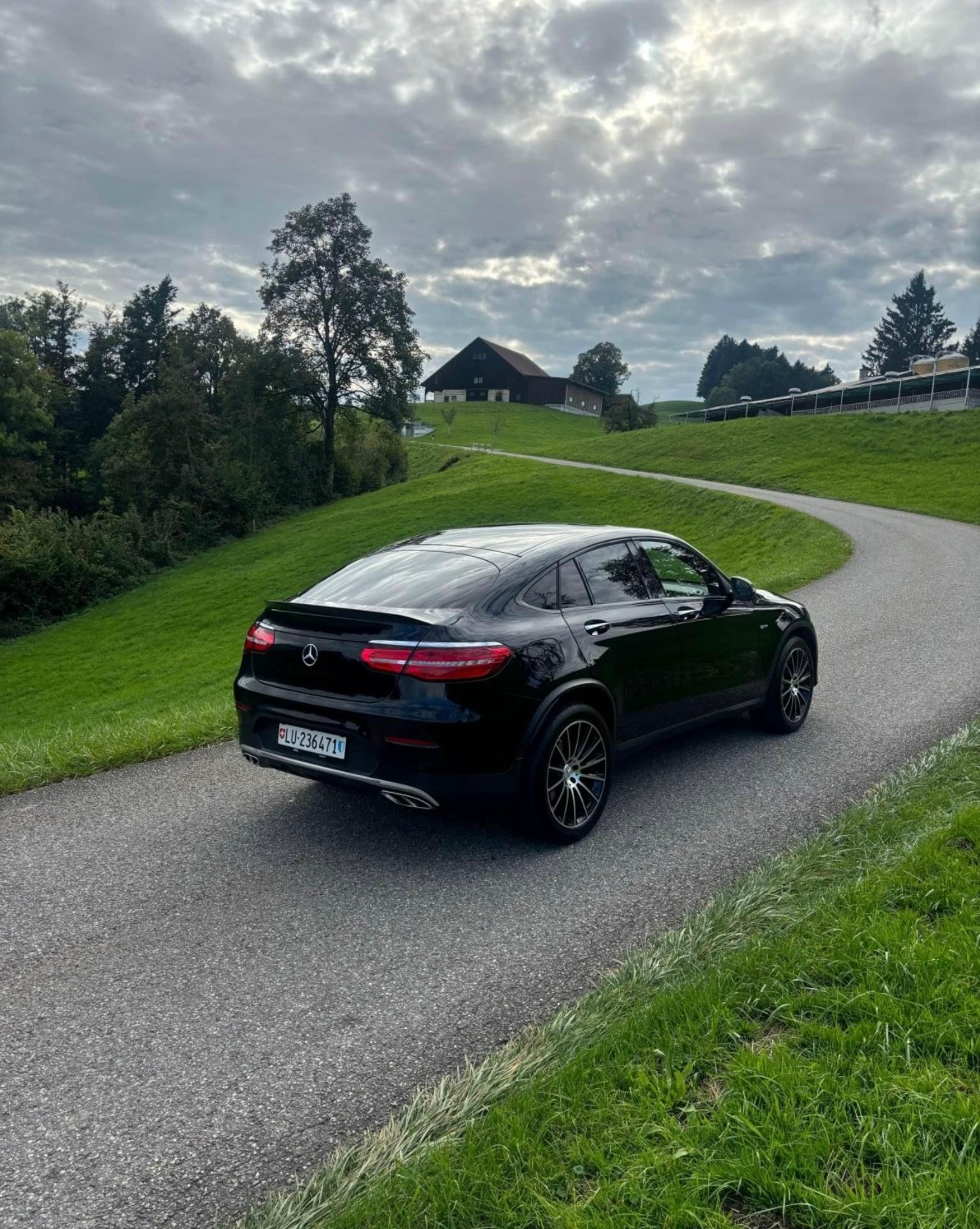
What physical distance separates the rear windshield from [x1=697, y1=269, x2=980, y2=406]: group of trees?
11875cm

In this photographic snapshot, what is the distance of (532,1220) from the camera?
2.17 m

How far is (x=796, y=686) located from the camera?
690 cm

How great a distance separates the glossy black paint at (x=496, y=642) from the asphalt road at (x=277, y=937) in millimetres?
479

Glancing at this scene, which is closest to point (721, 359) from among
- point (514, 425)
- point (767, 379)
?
point (767, 379)

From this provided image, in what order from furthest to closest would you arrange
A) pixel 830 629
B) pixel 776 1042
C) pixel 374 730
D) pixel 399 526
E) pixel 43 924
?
pixel 399 526 < pixel 830 629 < pixel 374 730 < pixel 43 924 < pixel 776 1042

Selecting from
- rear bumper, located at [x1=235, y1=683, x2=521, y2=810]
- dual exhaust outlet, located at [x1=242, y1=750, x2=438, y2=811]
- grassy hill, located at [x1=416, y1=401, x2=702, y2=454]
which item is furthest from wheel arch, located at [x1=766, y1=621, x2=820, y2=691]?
grassy hill, located at [x1=416, y1=401, x2=702, y2=454]

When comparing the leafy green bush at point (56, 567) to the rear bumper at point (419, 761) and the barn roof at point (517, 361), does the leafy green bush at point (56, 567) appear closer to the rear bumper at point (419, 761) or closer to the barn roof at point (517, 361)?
the rear bumper at point (419, 761)

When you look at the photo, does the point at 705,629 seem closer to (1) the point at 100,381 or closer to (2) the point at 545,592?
(2) the point at 545,592

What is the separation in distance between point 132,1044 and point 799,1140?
2146 millimetres

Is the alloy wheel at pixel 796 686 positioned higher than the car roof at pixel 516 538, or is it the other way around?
the car roof at pixel 516 538

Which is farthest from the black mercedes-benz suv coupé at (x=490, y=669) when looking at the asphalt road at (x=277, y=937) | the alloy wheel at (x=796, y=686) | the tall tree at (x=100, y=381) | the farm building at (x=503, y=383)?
the farm building at (x=503, y=383)

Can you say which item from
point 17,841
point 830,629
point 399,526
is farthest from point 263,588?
point 17,841

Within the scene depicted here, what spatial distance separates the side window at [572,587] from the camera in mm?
5102

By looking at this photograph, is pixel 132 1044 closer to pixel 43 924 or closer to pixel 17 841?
pixel 43 924
